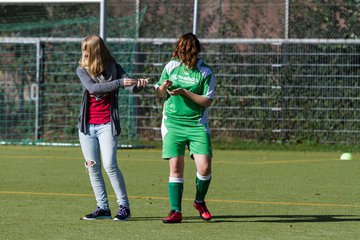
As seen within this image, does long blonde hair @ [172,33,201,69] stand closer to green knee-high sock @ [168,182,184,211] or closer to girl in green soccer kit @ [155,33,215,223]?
girl in green soccer kit @ [155,33,215,223]

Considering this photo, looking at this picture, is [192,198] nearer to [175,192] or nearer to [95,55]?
[175,192]

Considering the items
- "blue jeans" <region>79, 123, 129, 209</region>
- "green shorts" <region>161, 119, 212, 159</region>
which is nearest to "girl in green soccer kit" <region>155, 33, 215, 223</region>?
"green shorts" <region>161, 119, 212, 159</region>

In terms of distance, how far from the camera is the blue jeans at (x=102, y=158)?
9.87 meters

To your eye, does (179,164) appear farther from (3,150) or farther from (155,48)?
(155,48)

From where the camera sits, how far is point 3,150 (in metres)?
19.8

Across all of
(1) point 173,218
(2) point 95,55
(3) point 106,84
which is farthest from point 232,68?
(1) point 173,218

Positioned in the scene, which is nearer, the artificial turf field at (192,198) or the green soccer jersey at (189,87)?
the artificial turf field at (192,198)

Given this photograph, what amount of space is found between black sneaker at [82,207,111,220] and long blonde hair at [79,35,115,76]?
131cm

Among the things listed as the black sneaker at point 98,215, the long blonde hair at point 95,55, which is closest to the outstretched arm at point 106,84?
the long blonde hair at point 95,55

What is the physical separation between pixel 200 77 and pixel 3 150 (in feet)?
34.7

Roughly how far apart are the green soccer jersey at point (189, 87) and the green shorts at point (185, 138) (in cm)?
7

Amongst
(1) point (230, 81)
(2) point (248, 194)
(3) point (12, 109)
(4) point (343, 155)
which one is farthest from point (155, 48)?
(2) point (248, 194)

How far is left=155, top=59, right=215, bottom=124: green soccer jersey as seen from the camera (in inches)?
390

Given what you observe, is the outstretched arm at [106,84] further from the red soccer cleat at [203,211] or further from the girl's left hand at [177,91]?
the red soccer cleat at [203,211]
